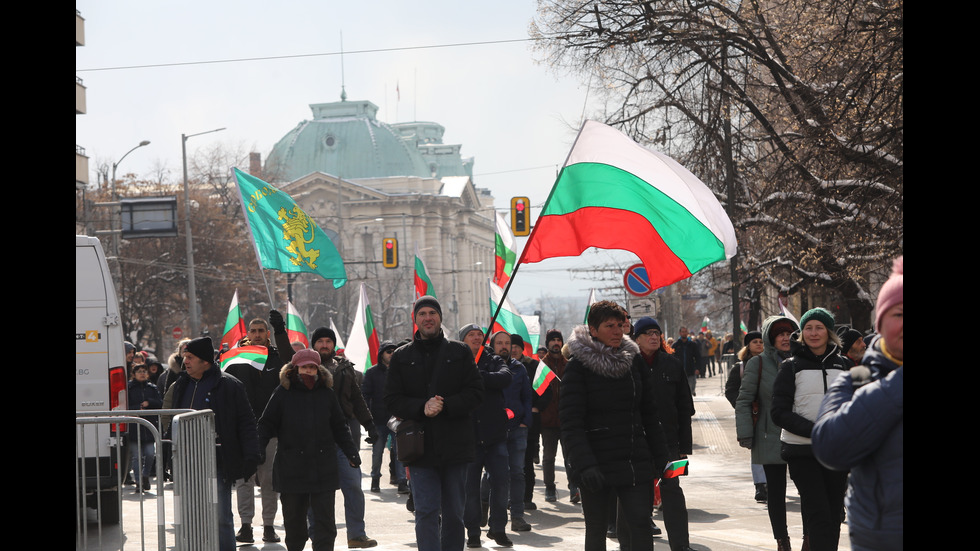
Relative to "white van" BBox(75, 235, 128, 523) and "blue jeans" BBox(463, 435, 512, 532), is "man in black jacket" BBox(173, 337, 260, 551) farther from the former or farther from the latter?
"white van" BBox(75, 235, 128, 523)

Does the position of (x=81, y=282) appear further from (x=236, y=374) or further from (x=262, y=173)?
(x=262, y=173)

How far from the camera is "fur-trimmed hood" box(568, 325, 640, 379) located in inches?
280

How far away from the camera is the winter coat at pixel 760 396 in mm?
9312

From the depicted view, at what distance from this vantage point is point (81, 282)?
11148 mm

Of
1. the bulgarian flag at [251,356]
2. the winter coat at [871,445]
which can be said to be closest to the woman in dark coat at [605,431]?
the winter coat at [871,445]

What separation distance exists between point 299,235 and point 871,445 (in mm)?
10785

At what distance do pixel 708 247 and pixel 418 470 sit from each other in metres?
2.36

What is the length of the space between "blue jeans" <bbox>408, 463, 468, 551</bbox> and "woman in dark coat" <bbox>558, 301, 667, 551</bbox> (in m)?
1.18

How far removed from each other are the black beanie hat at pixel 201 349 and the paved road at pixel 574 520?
1320 millimetres

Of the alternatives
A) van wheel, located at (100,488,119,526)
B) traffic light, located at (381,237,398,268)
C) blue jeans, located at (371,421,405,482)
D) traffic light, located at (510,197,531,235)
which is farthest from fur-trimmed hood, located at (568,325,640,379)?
traffic light, located at (381,237,398,268)

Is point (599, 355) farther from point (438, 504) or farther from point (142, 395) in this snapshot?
point (142, 395)

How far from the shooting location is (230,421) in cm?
875

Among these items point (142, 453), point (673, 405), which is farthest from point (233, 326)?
point (673, 405)

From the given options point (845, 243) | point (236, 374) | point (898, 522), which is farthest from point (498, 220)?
point (898, 522)
